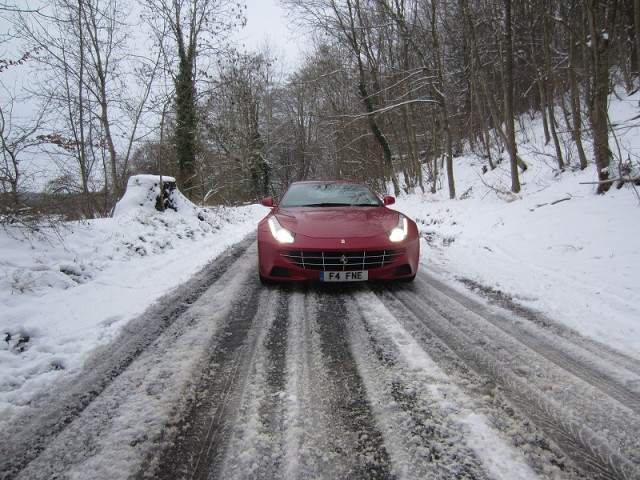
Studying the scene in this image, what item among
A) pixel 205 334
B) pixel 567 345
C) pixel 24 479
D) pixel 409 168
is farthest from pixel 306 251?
pixel 409 168

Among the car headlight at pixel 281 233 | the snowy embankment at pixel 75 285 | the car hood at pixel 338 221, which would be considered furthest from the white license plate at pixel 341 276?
the snowy embankment at pixel 75 285

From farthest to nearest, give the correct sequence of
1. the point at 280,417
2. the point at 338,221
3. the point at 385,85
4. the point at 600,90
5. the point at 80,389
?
the point at 385,85 < the point at 600,90 < the point at 338,221 < the point at 80,389 < the point at 280,417

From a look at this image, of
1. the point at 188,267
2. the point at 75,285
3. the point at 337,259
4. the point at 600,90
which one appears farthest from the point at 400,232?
the point at 600,90

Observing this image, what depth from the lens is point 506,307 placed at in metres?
3.30

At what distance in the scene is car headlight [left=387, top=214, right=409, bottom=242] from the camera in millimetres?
3896

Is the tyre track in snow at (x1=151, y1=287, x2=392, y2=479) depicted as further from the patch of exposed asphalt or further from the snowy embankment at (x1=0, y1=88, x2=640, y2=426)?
the snowy embankment at (x1=0, y1=88, x2=640, y2=426)

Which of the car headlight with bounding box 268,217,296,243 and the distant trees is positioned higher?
the distant trees

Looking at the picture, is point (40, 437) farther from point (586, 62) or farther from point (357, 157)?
point (357, 157)

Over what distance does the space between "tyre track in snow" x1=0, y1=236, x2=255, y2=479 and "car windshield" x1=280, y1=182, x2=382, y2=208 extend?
7.21 ft

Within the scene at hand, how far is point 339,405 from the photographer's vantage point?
5.84 ft

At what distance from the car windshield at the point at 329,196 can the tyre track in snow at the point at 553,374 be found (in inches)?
81.8

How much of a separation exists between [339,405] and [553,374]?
137cm

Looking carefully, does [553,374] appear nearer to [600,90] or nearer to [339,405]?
[339,405]

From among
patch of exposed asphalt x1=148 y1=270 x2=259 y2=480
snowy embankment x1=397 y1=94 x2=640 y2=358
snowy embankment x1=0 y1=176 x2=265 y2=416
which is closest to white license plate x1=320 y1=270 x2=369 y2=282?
patch of exposed asphalt x1=148 y1=270 x2=259 y2=480
